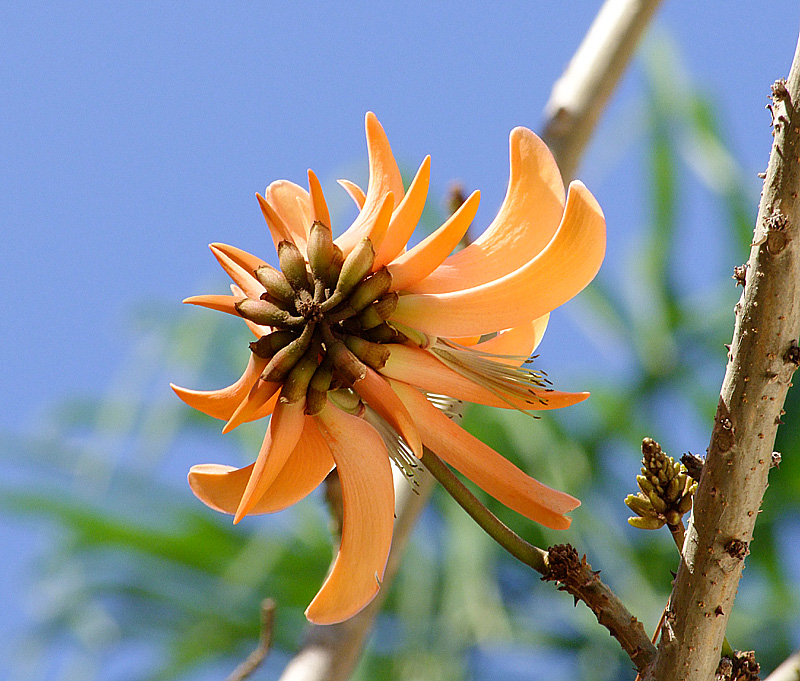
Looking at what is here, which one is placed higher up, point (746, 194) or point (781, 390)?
point (746, 194)

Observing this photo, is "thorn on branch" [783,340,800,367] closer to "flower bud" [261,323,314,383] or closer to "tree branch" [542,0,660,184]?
"flower bud" [261,323,314,383]

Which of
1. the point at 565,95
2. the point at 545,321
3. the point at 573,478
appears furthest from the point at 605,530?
the point at 545,321

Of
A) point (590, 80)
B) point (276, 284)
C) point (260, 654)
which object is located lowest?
point (260, 654)

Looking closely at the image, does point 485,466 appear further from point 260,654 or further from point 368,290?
point 260,654

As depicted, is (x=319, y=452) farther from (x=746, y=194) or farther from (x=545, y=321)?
(x=746, y=194)

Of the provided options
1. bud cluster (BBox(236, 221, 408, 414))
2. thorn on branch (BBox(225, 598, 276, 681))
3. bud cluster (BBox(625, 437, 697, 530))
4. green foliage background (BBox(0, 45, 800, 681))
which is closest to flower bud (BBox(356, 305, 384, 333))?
bud cluster (BBox(236, 221, 408, 414))

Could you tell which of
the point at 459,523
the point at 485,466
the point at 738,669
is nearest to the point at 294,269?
the point at 485,466
